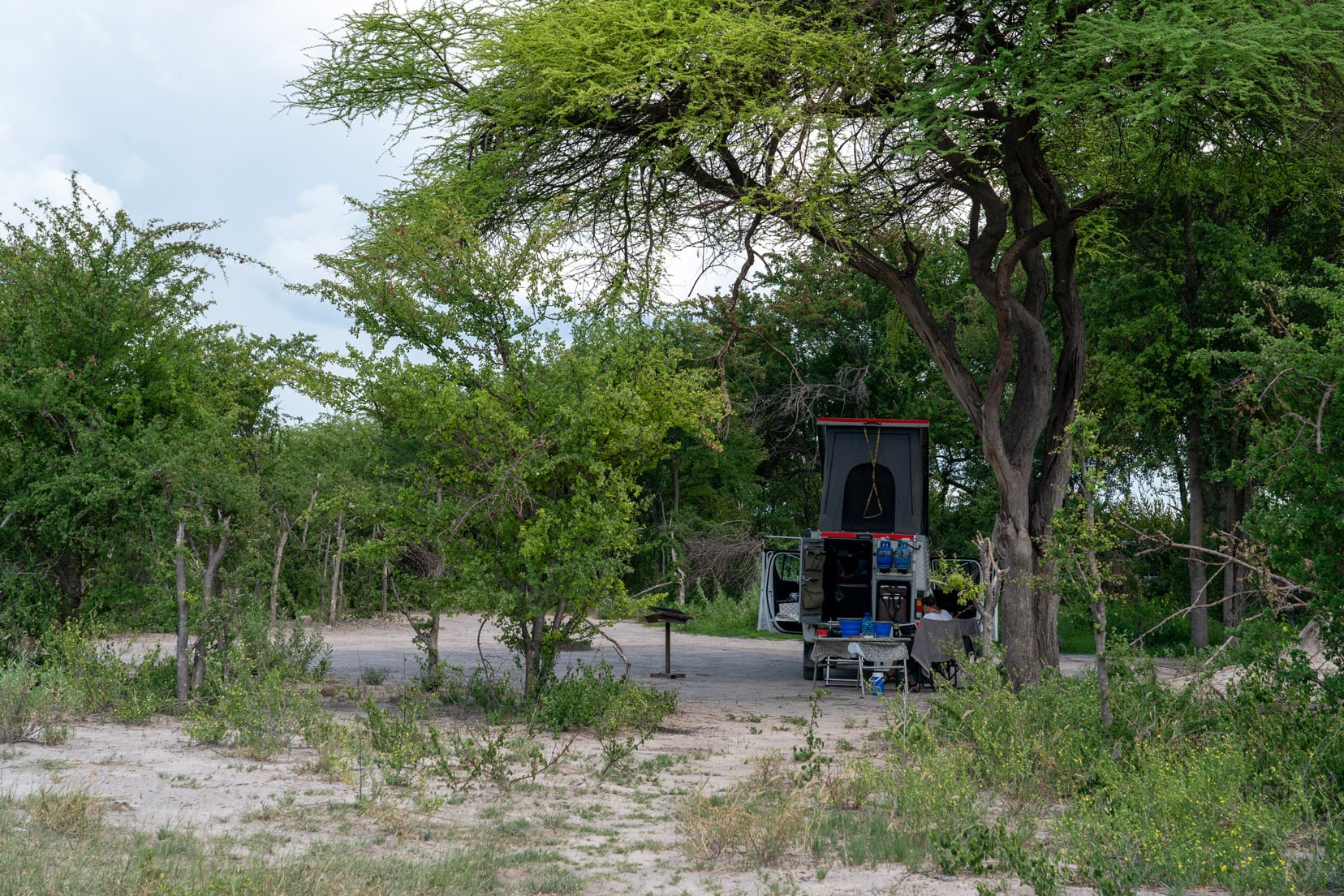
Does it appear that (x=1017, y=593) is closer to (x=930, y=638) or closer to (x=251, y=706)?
(x=930, y=638)

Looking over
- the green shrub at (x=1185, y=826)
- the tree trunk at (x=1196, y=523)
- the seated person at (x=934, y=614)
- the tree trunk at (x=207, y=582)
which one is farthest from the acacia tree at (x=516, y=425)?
the tree trunk at (x=1196, y=523)

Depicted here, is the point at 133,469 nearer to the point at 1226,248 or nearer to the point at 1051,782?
the point at 1051,782

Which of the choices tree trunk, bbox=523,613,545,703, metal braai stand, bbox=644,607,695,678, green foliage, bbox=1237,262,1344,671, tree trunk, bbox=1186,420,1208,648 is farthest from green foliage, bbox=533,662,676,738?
tree trunk, bbox=1186,420,1208,648

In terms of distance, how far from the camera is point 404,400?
1127 cm

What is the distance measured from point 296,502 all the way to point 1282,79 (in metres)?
16.6

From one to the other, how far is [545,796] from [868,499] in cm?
1038

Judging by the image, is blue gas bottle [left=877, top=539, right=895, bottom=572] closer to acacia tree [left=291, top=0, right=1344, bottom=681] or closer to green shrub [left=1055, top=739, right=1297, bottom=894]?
acacia tree [left=291, top=0, right=1344, bottom=681]

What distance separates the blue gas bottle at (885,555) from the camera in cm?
1638

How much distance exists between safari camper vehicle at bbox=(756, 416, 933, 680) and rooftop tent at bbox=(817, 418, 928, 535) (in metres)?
0.01

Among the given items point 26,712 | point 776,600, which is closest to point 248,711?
Result: point 26,712

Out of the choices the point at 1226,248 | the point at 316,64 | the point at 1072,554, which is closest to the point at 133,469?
the point at 316,64

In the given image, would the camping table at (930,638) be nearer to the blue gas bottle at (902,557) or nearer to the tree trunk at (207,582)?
the blue gas bottle at (902,557)

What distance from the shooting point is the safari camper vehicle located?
16406 millimetres

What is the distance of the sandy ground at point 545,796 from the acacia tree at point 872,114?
16.6 feet
